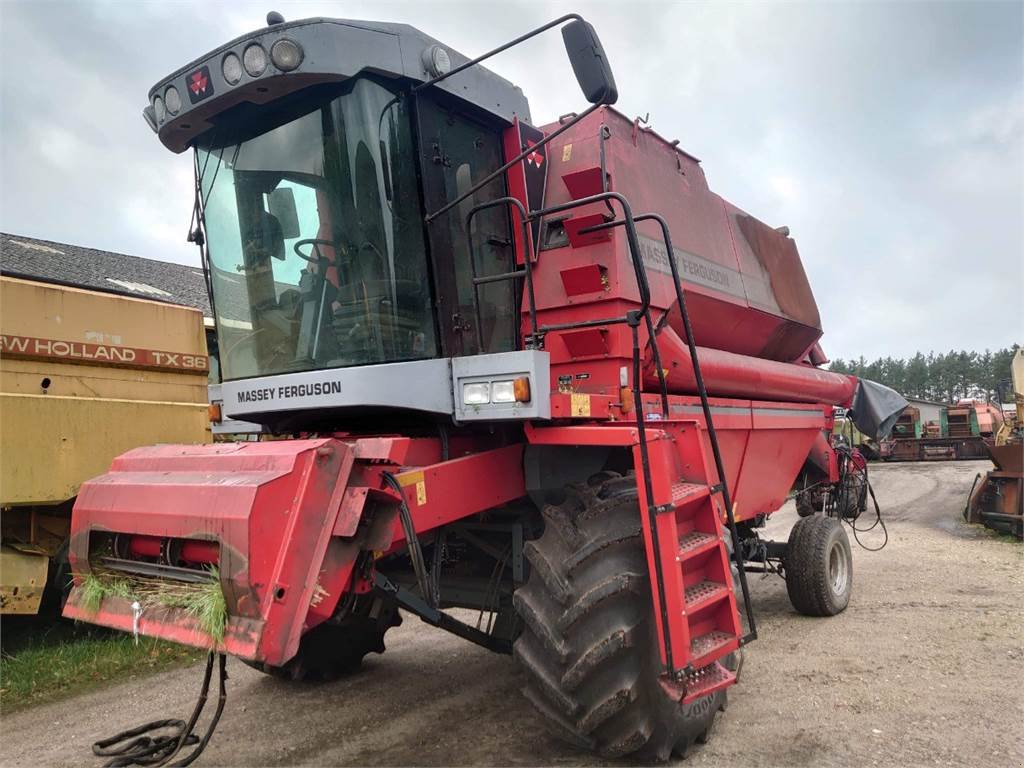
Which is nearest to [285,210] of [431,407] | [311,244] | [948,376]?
[311,244]

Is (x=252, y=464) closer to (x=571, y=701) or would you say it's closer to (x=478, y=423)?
(x=478, y=423)

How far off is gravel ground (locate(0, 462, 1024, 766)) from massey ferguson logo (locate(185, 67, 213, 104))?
3253mm

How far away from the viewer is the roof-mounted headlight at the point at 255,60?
349 centimetres

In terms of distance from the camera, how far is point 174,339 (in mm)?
7387

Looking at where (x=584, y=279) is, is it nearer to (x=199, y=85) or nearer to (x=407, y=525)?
(x=407, y=525)

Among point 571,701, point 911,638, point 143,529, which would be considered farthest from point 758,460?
point 143,529

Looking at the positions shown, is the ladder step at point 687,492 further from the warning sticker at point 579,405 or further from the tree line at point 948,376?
the tree line at point 948,376

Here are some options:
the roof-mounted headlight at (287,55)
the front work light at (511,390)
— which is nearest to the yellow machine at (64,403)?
the roof-mounted headlight at (287,55)

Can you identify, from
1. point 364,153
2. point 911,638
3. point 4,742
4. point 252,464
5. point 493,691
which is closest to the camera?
point 252,464

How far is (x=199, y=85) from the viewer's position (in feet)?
12.2

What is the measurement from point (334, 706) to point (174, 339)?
14.0 feet

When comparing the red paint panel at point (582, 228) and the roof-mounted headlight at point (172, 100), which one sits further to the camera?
the red paint panel at point (582, 228)

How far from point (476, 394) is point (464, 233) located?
36.3 inches

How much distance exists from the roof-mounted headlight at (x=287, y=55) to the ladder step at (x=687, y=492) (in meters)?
2.58
